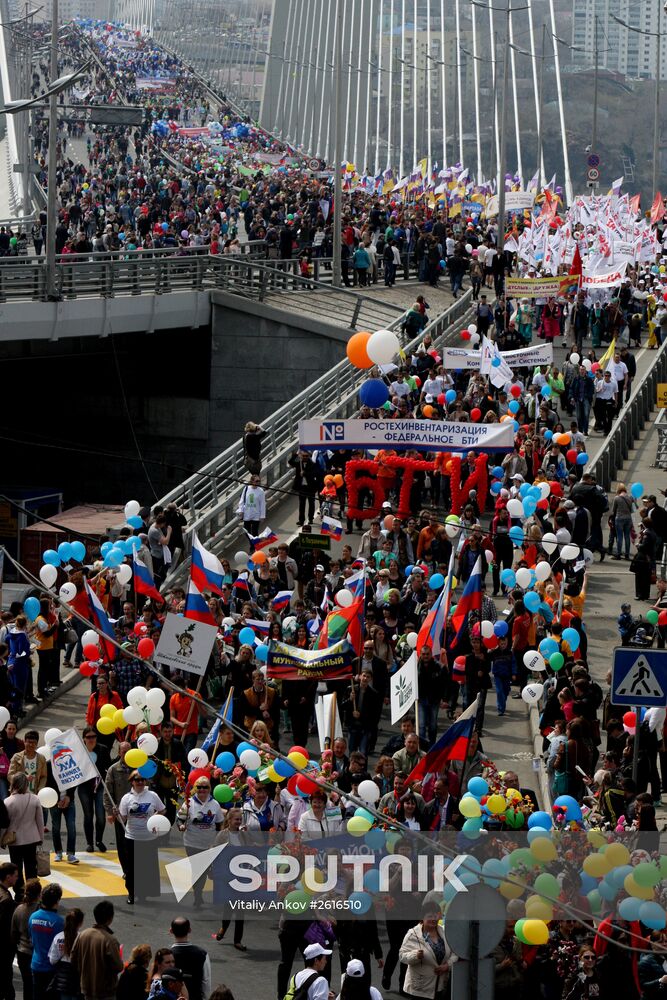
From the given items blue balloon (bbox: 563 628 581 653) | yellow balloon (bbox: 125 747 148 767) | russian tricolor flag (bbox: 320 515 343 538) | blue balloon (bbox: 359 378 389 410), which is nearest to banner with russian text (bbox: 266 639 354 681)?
blue balloon (bbox: 563 628 581 653)

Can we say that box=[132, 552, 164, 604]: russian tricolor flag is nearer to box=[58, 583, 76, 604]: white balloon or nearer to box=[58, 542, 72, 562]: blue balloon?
box=[58, 583, 76, 604]: white balloon

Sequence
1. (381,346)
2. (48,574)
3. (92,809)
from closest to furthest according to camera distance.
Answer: (92,809) < (48,574) < (381,346)

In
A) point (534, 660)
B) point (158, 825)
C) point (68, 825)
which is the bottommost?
point (68, 825)

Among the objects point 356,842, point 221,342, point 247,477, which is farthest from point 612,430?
point 356,842

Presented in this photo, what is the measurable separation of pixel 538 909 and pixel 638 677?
2923 mm

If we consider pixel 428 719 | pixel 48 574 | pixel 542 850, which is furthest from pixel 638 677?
pixel 48 574

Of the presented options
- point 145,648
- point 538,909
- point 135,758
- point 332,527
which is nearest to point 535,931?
point 538,909

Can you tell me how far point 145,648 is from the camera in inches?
781

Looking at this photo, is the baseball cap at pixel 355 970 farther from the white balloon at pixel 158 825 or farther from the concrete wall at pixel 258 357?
the concrete wall at pixel 258 357

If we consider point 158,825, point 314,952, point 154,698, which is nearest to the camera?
point 314,952

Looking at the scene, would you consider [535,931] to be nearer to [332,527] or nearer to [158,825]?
[158,825]

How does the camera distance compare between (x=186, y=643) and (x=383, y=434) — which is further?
(x=383, y=434)

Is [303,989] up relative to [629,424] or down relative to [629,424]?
up

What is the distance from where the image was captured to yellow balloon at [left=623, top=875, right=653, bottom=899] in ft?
41.9
